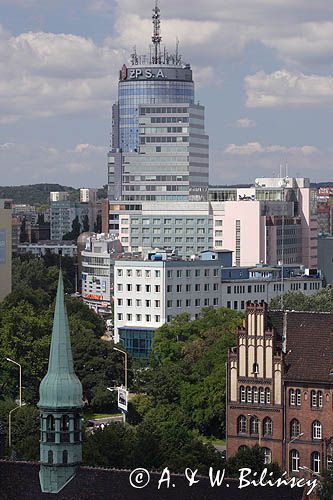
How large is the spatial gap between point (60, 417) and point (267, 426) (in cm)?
4727

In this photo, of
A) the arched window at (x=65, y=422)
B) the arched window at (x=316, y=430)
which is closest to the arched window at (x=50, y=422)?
the arched window at (x=65, y=422)

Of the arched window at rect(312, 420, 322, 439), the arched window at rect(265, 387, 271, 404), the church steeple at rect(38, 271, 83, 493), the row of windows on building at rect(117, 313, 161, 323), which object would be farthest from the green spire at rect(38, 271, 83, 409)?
the row of windows on building at rect(117, 313, 161, 323)

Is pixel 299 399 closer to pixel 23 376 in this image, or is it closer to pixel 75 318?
pixel 23 376

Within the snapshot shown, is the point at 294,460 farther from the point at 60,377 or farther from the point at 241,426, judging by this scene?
the point at 60,377

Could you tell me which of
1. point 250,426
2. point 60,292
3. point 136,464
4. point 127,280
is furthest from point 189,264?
point 60,292

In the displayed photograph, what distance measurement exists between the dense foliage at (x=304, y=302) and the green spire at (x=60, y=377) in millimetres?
→ 106493

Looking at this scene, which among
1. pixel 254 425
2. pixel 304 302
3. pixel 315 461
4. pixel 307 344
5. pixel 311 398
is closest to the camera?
pixel 315 461

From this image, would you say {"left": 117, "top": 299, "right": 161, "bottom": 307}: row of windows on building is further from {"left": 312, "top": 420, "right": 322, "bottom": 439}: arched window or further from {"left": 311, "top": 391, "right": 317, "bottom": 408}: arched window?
{"left": 312, "top": 420, "right": 322, "bottom": 439}: arched window

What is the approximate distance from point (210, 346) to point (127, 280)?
161ft

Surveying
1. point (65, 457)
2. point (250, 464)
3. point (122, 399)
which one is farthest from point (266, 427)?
point (65, 457)

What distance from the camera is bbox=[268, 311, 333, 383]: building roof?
393ft

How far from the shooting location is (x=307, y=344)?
122m

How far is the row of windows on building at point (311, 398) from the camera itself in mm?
118875

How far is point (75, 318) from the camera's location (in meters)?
177
